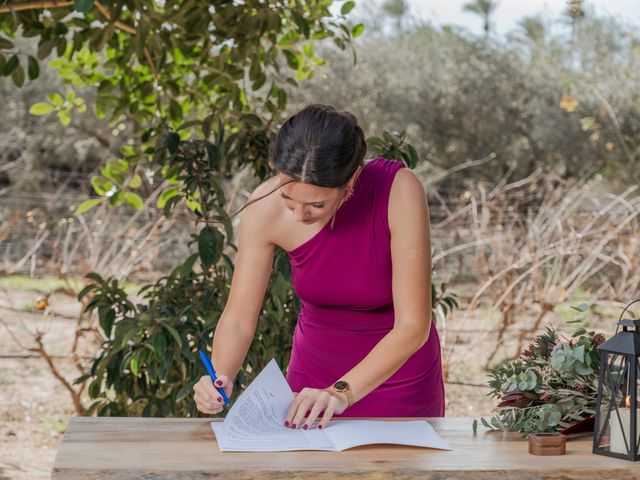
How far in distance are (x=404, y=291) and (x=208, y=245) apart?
1.13 m

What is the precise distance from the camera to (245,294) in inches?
86.1

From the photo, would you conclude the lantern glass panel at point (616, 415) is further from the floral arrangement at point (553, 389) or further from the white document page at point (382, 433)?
the white document page at point (382, 433)

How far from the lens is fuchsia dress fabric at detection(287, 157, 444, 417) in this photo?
2.19 meters

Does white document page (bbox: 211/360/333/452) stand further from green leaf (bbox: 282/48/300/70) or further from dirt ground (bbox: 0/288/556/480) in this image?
dirt ground (bbox: 0/288/556/480)

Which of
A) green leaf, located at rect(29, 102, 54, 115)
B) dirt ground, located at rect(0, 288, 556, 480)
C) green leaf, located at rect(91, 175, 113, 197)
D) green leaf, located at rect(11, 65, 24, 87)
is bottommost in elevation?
dirt ground, located at rect(0, 288, 556, 480)

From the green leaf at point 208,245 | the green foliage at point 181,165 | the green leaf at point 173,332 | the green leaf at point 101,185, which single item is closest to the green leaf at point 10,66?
the green foliage at point 181,165

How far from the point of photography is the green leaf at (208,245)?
301 centimetres

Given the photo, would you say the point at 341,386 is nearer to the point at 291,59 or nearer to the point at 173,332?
the point at 173,332

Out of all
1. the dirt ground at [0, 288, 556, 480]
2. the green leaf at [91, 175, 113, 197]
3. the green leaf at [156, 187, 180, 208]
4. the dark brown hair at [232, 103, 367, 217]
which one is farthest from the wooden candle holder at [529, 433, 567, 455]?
the dirt ground at [0, 288, 556, 480]

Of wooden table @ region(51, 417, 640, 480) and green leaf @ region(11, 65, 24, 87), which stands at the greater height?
green leaf @ region(11, 65, 24, 87)

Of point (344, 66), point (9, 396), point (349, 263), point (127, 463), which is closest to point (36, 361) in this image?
point (9, 396)

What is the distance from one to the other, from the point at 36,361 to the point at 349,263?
5071 millimetres

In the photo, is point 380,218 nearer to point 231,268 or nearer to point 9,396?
point 231,268

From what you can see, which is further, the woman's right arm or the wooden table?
the woman's right arm
